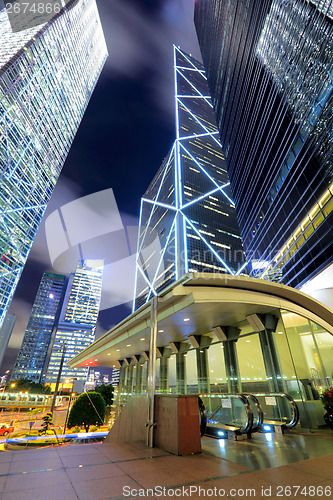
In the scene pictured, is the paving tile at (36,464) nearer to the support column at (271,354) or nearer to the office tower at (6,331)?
the support column at (271,354)

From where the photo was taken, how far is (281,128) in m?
42.0

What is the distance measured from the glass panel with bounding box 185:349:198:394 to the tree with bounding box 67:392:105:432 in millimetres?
10561

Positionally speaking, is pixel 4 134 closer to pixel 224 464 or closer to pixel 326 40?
pixel 326 40

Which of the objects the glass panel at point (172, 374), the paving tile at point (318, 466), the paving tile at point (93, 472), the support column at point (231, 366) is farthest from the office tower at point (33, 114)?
the paving tile at point (318, 466)

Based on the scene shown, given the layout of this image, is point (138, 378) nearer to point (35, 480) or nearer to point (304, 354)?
point (304, 354)

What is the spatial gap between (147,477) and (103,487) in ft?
2.45

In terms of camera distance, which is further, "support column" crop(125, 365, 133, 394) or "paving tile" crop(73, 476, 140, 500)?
"support column" crop(125, 365, 133, 394)

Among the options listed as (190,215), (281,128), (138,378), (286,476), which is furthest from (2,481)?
(190,215)

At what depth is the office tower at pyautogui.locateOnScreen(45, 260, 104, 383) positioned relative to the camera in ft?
485

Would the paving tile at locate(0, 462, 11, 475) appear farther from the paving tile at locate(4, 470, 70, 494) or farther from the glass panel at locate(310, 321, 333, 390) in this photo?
the glass panel at locate(310, 321, 333, 390)

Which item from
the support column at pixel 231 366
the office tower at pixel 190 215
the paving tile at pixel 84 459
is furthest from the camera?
the office tower at pixel 190 215

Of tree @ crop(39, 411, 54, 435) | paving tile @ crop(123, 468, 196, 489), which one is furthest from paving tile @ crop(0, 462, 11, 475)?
tree @ crop(39, 411, 54, 435)

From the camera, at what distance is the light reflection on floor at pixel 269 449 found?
15.8ft

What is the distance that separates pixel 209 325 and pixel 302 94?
36853 millimetres
